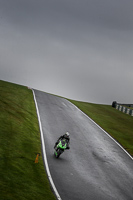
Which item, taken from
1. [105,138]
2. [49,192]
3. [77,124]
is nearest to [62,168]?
[49,192]

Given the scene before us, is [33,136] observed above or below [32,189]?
above

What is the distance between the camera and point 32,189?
448 inches

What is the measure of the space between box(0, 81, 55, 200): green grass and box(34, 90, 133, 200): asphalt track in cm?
82

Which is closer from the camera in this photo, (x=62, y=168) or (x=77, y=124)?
(x=62, y=168)

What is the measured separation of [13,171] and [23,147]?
13.2 feet

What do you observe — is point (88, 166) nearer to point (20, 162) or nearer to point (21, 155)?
point (21, 155)

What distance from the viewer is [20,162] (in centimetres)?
1399

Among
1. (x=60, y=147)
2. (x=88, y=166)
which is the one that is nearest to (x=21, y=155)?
(x=60, y=147)

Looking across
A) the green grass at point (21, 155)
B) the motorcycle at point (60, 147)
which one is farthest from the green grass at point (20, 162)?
the motorcycle at point (60, 147)

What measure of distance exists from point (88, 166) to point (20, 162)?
4.51 m

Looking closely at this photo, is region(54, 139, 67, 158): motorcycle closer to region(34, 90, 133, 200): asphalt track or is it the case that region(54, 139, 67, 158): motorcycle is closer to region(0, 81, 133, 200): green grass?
region(34, 90, 133, 200): asphalt track

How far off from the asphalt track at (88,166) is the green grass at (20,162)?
823 mm


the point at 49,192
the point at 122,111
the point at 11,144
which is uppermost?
the point at 122,111

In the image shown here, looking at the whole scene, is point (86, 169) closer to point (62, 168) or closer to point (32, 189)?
point (62, 168)
